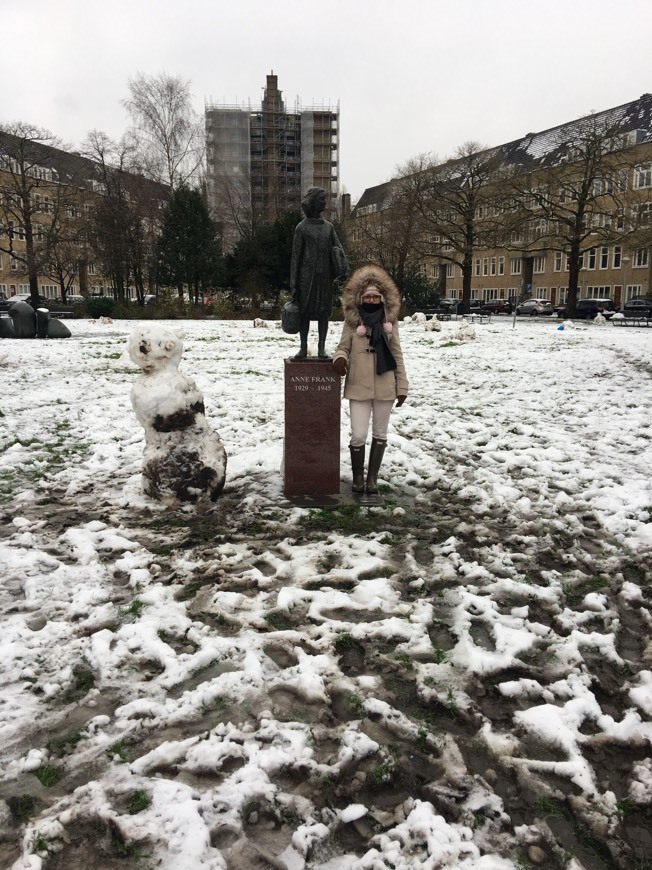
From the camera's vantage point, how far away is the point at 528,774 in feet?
8.13

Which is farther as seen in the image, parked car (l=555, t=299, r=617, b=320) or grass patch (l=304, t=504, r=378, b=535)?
parked car (l=555, t=299, r=617, b=320)

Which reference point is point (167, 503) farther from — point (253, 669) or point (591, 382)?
point (591, 382)

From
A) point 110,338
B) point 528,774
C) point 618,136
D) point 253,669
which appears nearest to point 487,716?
point 528,774

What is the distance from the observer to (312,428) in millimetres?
5648

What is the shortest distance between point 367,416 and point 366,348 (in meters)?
0.62

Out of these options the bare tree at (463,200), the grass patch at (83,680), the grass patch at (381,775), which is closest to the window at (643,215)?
the bare tree at (463,200)

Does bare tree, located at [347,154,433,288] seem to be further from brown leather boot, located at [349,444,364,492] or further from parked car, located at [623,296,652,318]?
brown leather boot, located at [349,444,364,492]

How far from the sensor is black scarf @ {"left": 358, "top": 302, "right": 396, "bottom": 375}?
5238 mm

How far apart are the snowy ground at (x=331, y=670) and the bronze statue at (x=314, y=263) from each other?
177cm

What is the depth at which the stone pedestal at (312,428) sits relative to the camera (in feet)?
18.2

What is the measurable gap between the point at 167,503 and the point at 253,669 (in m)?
2.55

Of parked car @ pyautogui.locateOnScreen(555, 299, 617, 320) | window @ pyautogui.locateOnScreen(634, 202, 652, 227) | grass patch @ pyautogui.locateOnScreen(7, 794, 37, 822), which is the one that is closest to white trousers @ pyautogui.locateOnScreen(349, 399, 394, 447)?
grass patch @ pyautogui.locateOnScreen(7, 794, 37, 822)

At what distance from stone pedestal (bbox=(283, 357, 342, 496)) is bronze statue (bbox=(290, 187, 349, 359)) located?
0.78 ft

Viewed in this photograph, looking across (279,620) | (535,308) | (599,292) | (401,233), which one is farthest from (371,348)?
(599,292)
